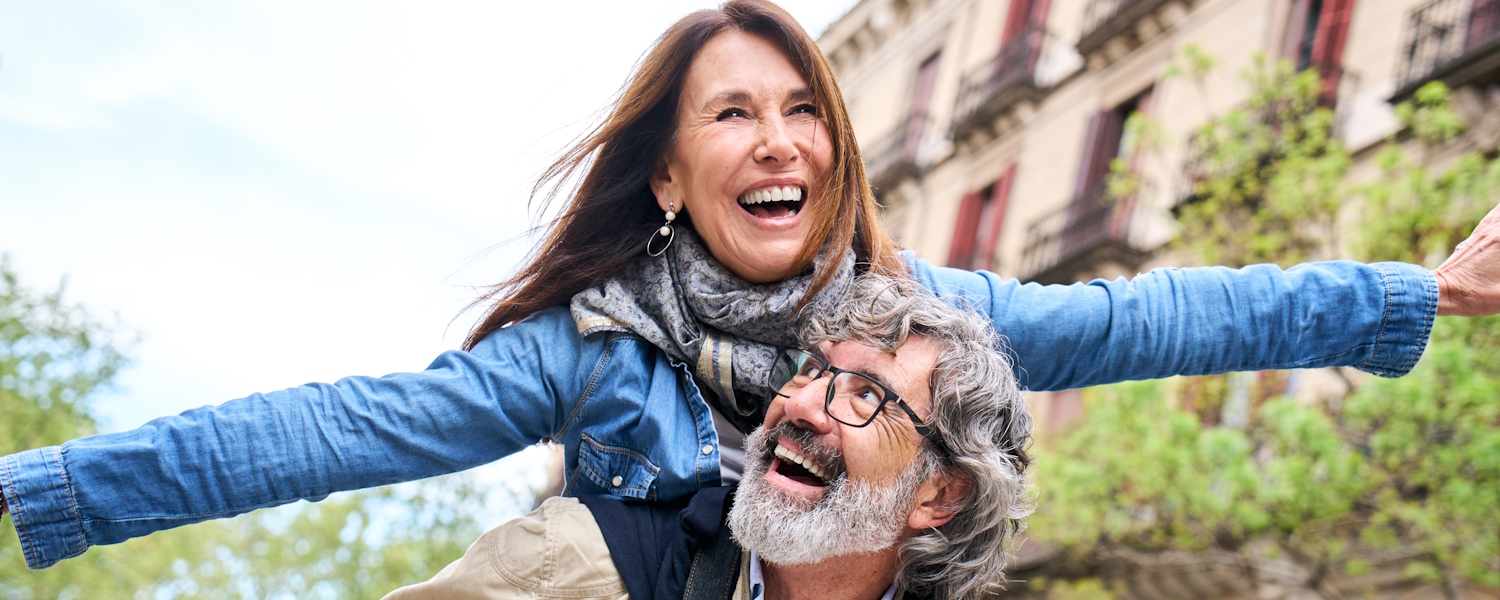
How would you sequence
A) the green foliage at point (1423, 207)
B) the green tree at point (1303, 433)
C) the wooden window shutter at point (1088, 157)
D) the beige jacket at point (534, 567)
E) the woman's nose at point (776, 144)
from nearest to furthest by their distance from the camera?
the beige jacket at point (534, 567), the woman's nose at point (776, 144), the green tree at point (1303, 433), the green foliage at point (1423, 207), the wooden window shutter at point (1088, 157)

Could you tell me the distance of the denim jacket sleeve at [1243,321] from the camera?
2.86m

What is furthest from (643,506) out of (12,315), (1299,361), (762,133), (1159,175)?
(12,315)

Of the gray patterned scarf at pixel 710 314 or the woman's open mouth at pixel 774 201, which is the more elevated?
the woman's open mouth at pixel 774 201

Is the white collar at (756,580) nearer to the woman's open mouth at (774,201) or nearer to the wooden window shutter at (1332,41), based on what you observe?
the woman's open mouth at (774,201)

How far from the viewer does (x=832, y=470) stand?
3002 millimetres

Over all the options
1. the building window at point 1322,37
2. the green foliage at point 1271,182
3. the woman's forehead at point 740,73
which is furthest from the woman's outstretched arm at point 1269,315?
the building window at point 1322,37

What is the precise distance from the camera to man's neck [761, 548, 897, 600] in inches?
120

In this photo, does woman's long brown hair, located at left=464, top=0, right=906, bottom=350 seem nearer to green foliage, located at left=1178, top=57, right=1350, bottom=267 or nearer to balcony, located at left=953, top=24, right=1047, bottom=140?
green foliage, located at left=1178, top=57, right=1350, bottom=267

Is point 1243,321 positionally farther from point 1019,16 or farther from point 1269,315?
point 1019,16

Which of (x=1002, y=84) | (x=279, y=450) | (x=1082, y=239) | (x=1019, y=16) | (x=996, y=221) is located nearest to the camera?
(x=279, y=450)

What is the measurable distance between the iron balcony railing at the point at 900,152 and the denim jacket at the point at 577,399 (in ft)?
60.5

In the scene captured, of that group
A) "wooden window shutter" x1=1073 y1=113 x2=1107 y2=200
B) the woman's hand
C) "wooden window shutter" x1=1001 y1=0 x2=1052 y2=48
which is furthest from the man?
"wooden window shutter" x1=1001 y1=0 x2=1052 y2=48

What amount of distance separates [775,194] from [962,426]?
0.67 meters

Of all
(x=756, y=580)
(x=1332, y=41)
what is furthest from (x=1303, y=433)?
(x=756, y=580)
